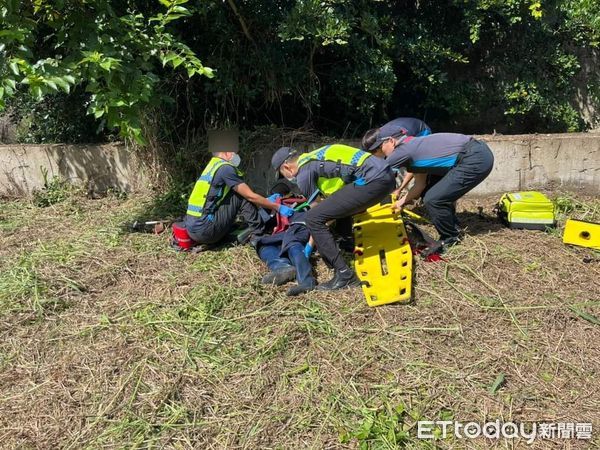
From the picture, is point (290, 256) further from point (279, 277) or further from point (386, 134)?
point (386, 134)

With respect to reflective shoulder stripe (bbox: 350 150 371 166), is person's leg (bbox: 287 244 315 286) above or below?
below

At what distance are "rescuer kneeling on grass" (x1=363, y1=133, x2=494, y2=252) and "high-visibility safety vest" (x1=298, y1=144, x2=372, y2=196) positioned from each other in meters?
0.50

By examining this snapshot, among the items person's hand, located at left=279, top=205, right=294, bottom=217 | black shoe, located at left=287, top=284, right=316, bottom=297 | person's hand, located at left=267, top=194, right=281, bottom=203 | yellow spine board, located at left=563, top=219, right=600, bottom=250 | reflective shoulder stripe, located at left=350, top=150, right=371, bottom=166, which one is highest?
reflective shoulder stripe, located at left=350, top=150, right=371, bottom=166

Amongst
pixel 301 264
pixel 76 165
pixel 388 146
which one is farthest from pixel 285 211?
pixel 76 165

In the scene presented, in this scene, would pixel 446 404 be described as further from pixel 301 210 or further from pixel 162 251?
pixel 162 251

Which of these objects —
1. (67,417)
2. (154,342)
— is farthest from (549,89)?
(67,417)

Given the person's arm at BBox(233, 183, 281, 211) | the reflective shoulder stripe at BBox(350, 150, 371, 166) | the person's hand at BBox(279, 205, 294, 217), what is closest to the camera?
the reflective shoulder stripe at BBox(350, 150, 371, 166)

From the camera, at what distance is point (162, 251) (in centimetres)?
508

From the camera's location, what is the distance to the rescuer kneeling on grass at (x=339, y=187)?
14.1 ft

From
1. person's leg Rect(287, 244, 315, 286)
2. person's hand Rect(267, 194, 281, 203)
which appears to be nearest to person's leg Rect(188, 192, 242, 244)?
person's hand Rect(267, 194, 281, 203)

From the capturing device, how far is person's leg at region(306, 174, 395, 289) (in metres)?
4.27

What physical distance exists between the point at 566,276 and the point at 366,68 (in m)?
3.24

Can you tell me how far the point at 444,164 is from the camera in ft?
16.3

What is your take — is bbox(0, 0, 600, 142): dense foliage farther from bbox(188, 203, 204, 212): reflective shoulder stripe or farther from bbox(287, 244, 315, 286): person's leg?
bbox(287, 244, 315, 286): person's leg
